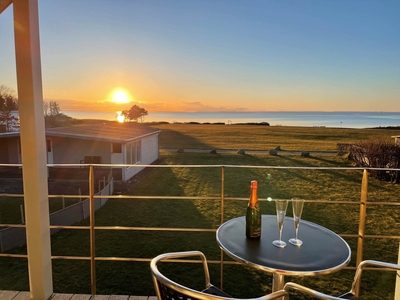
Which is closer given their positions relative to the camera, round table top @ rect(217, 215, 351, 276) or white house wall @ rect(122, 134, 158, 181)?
round table top @ rect(217, 215, 351, 276)

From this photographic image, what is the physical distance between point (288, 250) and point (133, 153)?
475 inches

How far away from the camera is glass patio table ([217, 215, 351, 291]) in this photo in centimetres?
114

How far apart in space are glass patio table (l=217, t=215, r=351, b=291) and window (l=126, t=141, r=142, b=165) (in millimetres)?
10923

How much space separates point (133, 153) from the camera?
42.2 feet

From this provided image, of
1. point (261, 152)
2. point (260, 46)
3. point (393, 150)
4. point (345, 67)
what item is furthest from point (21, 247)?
point (345, 67)

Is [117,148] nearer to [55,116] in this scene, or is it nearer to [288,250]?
[55,116]

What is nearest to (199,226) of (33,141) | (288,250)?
(33,141)

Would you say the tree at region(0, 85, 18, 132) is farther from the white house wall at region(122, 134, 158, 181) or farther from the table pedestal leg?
the white house wall at region(122, 134, 158, 181)

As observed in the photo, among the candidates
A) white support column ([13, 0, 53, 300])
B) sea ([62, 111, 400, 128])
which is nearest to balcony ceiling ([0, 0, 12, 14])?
white support column ([13, 0, 53, 300])

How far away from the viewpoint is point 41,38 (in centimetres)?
179

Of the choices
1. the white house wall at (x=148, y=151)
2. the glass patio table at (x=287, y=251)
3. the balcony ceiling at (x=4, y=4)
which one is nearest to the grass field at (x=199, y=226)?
the glass patio table at (x=287, y=251)

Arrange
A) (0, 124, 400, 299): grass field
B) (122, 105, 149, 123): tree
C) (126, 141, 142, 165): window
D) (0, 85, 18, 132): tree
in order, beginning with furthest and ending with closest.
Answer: (122, 105, 149, 123): tree < (126, 141, 142, 165): window < (0, 124, 400, 299): grass field < (0, 85, 18, 132): tree

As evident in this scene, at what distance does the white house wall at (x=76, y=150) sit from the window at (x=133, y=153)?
30.9 inches

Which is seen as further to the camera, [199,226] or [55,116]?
[55,116]
